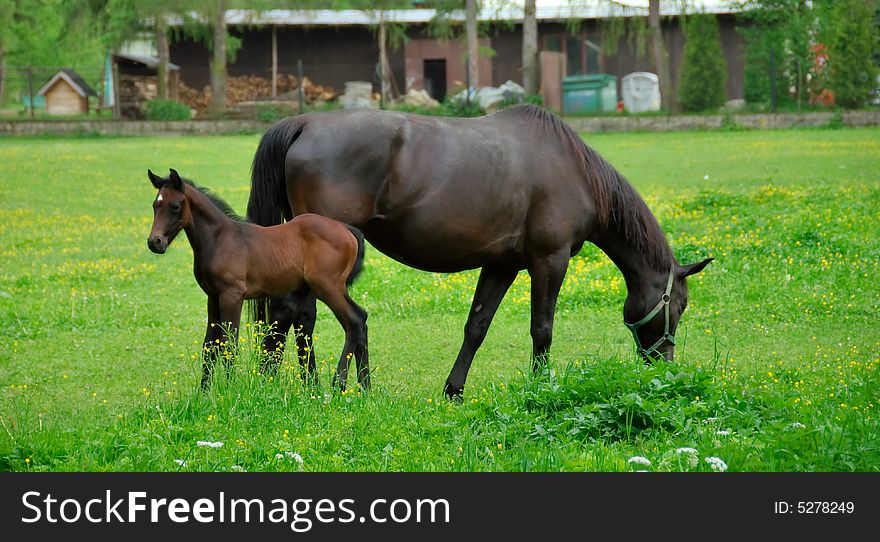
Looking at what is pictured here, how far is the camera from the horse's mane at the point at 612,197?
743cm

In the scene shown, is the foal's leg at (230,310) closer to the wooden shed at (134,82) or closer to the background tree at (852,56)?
the background tree at (852,56)

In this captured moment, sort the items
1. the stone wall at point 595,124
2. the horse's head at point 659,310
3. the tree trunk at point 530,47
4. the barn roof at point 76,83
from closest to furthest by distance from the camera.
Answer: the horse's head at point 659,310 < the stone wall at point 595,124 < the tree trunk at point 530,47 < the barn roof at point 76,83

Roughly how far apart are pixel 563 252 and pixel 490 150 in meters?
0.85

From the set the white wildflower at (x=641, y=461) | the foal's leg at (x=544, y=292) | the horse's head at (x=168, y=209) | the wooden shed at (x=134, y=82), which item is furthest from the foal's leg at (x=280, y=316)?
the wooden shed at (x=134, y=82)

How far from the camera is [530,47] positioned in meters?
34.2

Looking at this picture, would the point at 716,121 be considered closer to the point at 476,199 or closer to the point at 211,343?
the point at 476,199

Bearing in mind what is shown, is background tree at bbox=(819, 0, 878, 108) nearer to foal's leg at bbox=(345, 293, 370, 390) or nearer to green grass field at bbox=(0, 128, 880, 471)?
green grass field at bbox=(0, 128, 880, 471)

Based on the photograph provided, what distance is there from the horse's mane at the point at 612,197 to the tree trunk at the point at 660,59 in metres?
26.1

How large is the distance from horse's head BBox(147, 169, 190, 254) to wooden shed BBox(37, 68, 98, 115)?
1482 inches

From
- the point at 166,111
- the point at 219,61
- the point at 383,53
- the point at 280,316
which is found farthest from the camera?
the point at 383,53

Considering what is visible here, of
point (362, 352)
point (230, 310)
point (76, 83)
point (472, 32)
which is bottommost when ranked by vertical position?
point (362, 352)

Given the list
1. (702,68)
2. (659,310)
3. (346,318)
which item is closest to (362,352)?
(346,318)

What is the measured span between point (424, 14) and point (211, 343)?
33.6 m

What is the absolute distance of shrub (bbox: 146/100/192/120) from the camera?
33.6 metres
